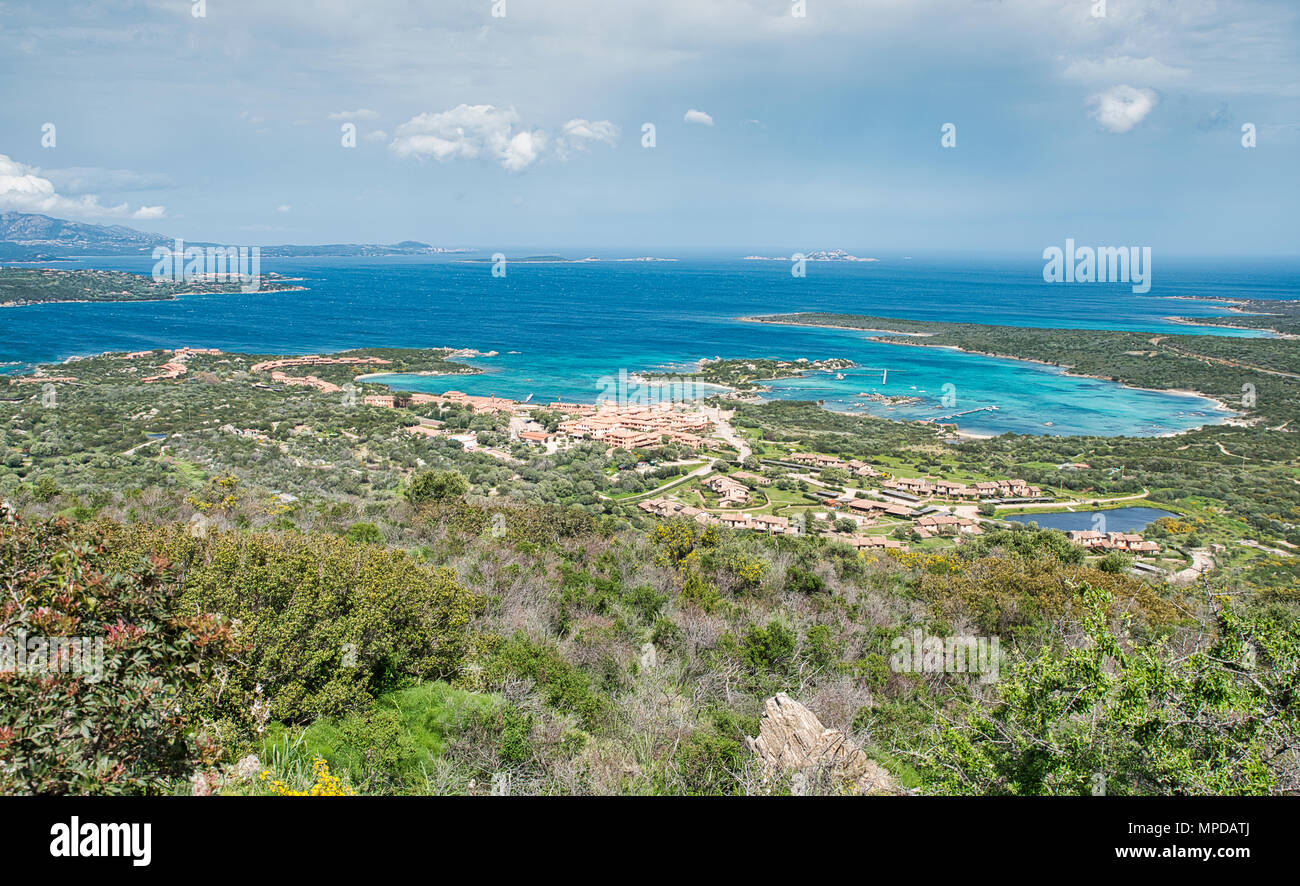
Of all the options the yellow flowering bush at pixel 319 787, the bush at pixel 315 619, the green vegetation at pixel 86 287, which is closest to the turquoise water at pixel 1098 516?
the bush at pixel 315 619

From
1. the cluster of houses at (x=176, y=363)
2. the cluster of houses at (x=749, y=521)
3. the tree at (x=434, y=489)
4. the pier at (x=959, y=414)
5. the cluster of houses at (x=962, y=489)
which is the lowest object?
the cluster of houses at (x=749, y=521)

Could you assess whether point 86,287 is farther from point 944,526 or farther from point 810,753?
point 810,753

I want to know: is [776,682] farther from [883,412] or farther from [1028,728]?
[883,412]

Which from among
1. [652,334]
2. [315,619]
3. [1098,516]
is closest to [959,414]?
[1098,516]

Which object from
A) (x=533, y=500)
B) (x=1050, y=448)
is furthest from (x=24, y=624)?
(x=1050, y=448)

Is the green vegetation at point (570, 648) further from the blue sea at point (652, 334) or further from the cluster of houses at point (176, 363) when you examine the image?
the blue sea at point (652, 334)

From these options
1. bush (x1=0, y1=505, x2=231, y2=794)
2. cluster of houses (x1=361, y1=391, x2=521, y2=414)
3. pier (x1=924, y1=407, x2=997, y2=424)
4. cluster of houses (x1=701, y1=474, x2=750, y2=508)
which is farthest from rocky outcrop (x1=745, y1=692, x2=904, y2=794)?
pier (x1=924, y1=407, x2=997, y2=424)
